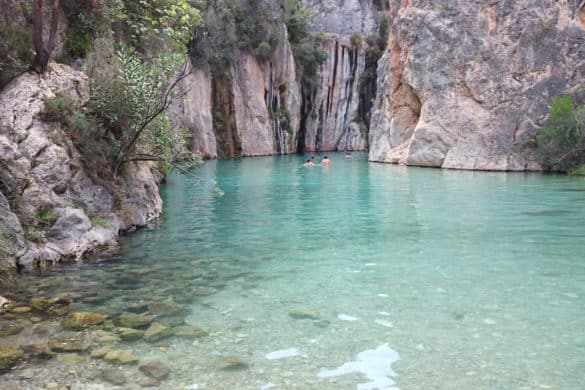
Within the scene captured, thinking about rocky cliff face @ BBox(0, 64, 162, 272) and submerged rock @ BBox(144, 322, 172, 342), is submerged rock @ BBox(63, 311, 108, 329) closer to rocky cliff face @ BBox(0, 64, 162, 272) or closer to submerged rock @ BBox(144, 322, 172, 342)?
submerged rock @ BBox(144, 322, 172, 342)

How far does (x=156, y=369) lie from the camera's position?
14.4 feet

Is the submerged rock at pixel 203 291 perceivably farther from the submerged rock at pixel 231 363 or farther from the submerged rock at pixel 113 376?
the submerged rock at pixel 113 376

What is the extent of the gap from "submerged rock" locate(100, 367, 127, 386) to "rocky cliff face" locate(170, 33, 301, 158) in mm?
29640

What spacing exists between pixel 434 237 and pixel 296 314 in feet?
15.2

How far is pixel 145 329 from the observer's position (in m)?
5.29

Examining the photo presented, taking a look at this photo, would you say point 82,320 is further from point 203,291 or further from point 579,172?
point 579,172

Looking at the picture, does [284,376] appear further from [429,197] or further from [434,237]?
[429,197]

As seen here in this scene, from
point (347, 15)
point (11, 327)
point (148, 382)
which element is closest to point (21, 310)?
point (11, 327)

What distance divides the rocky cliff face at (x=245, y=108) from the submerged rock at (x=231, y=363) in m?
29.6

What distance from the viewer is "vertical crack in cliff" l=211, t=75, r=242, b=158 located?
1598 inches

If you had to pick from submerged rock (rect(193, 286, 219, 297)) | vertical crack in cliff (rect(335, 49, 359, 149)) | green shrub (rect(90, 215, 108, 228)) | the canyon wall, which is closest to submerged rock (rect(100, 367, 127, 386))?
submerged rock (rect(193, 286, 219, 297))

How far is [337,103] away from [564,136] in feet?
123

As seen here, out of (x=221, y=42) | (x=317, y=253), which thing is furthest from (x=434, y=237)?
(x=221, y=42)

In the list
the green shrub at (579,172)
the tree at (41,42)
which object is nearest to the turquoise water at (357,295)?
the tree at (41,42)
